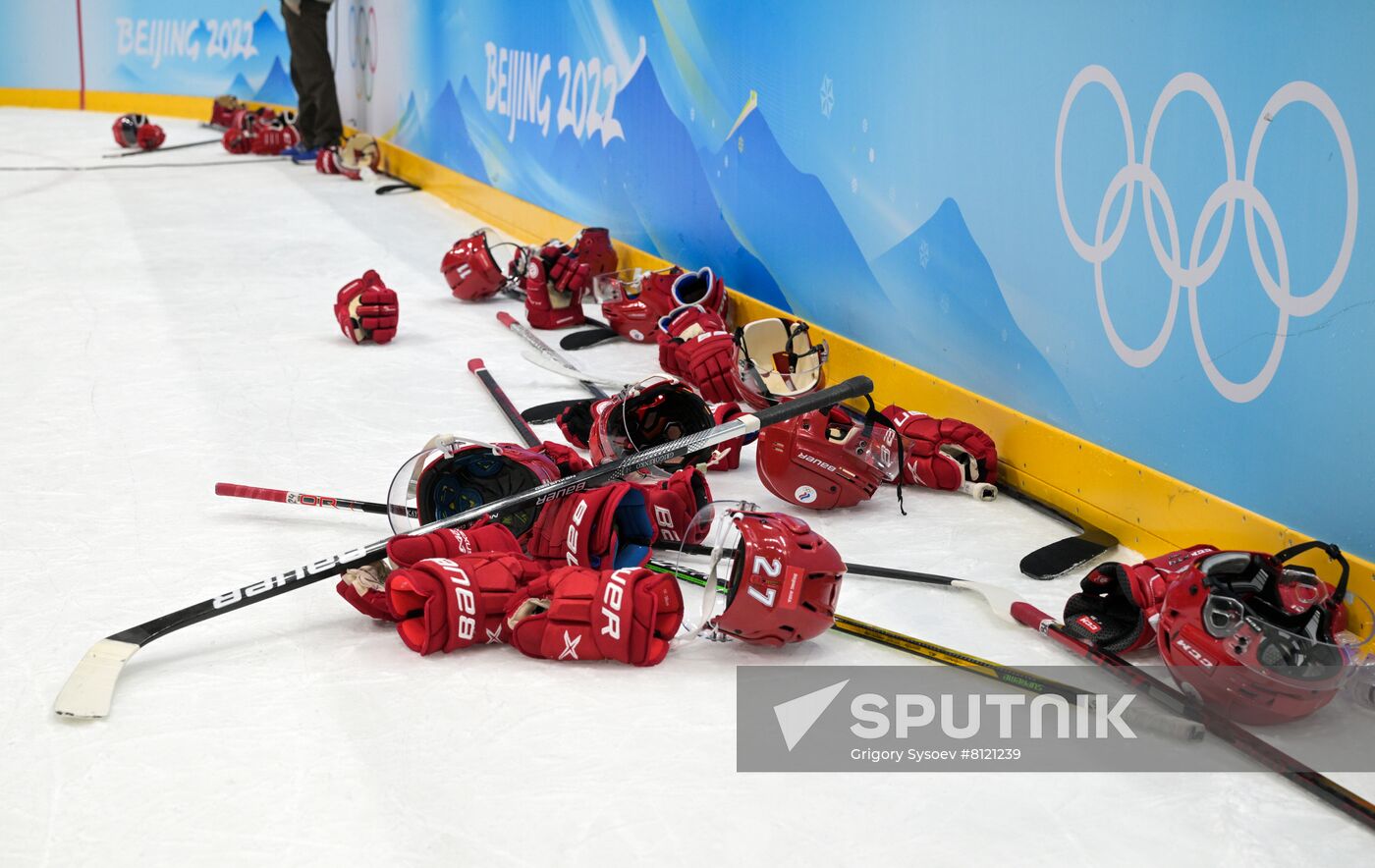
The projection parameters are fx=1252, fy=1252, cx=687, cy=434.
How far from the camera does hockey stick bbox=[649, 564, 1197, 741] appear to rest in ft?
5.73

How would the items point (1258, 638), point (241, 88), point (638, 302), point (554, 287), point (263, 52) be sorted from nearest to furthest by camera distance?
point (1258, 638) → point (638, 302) → point (554, 287) → point (263, 52) → point (241, 88)

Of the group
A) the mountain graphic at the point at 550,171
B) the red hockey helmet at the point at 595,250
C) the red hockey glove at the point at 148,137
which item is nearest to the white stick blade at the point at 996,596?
the red hockey helmet at the point at 595,250

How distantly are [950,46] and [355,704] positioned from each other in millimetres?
2057

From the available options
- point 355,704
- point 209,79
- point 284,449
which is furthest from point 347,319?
point 209,79

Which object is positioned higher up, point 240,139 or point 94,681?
point 94,681

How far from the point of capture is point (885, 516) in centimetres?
264

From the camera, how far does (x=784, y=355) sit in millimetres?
3406

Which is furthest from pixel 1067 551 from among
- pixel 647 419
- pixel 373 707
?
pixel 373 707

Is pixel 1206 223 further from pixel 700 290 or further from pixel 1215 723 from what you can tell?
pixel 700 290

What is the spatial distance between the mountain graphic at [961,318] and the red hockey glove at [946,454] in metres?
0.15

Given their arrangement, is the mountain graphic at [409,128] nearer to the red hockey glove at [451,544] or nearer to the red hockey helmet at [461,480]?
the red hockey helmet at [461,480]

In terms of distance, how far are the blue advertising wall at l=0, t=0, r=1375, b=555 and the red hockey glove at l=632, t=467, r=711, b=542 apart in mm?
889

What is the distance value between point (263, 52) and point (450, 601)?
29.2ft

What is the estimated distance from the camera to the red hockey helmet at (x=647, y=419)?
8.66ft
